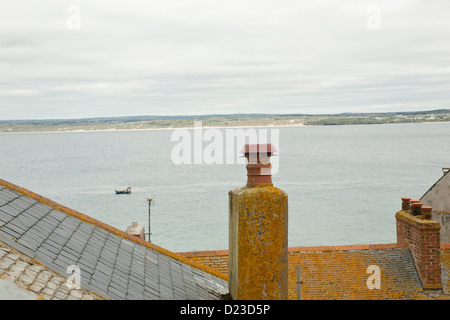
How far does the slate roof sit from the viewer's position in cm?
608

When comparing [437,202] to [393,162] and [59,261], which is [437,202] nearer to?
[59,261]

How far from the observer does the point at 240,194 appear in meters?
6.50

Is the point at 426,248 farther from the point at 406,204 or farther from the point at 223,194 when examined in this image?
the point at 223,194

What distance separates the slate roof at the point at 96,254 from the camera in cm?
608

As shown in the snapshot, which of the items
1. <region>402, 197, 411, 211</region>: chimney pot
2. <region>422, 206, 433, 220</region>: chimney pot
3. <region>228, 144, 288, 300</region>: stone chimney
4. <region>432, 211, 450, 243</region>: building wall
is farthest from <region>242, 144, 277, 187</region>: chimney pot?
<region>432, 211, 450, 243</region>: building wall

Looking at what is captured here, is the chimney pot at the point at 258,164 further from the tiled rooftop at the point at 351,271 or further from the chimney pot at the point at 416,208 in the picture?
the chimney pot at the point at 416,208

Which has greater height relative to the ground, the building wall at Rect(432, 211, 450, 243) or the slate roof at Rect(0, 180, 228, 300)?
the slate roof at Rect(0, 180, 228, 300)

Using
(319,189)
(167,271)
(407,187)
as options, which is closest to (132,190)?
(319,189)

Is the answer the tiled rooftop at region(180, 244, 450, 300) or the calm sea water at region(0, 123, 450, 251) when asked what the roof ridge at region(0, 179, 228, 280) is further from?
the calm sea water at region(0, 123, 450, 251)

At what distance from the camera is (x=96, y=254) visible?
726 centimetres

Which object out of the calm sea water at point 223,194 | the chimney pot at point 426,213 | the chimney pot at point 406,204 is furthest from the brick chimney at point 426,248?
the calm sea water at point 223,194

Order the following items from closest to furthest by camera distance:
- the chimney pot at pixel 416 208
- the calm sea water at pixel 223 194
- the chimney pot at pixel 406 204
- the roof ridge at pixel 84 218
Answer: the roof ridge at pixel 84 218, the chimney pot at pixel 416 208, the chimney pot at pixel 406 204, the calm sea water at pixel 223 194

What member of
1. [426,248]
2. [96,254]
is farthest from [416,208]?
[96,254]
